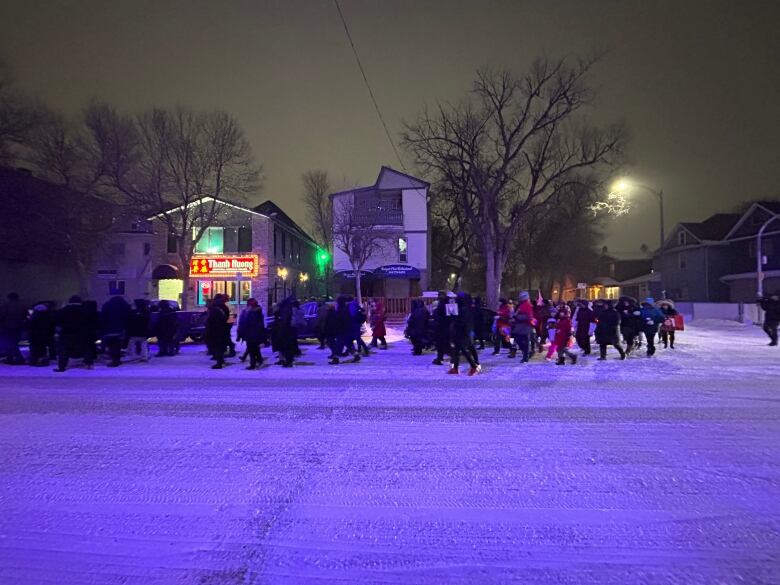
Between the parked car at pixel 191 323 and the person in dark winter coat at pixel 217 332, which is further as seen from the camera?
the parked car at pixel 191 323

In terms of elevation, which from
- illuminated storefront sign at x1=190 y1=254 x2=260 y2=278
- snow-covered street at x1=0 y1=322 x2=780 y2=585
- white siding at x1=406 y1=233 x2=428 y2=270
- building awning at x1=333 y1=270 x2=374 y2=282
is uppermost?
white siding at x1=406 y1=233 x2=428 y2=270

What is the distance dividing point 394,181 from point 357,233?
7.06m

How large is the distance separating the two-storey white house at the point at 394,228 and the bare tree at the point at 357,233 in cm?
13

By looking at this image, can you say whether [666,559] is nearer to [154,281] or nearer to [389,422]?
[389,422]

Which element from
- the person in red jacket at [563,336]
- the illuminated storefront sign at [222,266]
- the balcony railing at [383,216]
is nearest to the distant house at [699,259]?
the balcony railing at [383,216]

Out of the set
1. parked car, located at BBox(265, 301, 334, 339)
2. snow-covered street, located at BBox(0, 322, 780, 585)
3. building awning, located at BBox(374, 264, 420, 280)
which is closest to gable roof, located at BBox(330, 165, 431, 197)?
building awning, located at BBox(374, 264, 420, 280)

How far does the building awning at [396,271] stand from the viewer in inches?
1419

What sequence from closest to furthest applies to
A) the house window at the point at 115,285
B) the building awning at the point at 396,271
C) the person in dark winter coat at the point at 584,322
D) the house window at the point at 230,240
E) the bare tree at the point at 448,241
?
the person in dark winter coat at the point at 584,322 < the house window at the point at 230,240 < the building awning at the point at 396,271 < the house window at the point at 115,285 < the bare tree at the point at 448,241

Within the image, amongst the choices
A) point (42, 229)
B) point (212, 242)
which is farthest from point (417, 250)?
point (42, 229)

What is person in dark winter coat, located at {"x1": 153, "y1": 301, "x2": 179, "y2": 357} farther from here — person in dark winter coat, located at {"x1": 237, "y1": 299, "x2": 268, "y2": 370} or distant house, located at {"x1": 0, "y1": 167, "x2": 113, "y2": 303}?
distant house, located at {"x1": 0, "y1": 167, "x2": 113, "y2": 303}

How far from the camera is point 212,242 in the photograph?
1348 inches

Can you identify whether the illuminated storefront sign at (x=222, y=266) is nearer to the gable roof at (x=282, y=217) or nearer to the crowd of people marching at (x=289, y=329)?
the gable roof at (x=282, y=217)

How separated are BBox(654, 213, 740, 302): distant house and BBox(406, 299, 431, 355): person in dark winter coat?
116 feet

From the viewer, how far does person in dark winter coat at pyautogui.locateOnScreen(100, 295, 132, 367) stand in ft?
41.9
